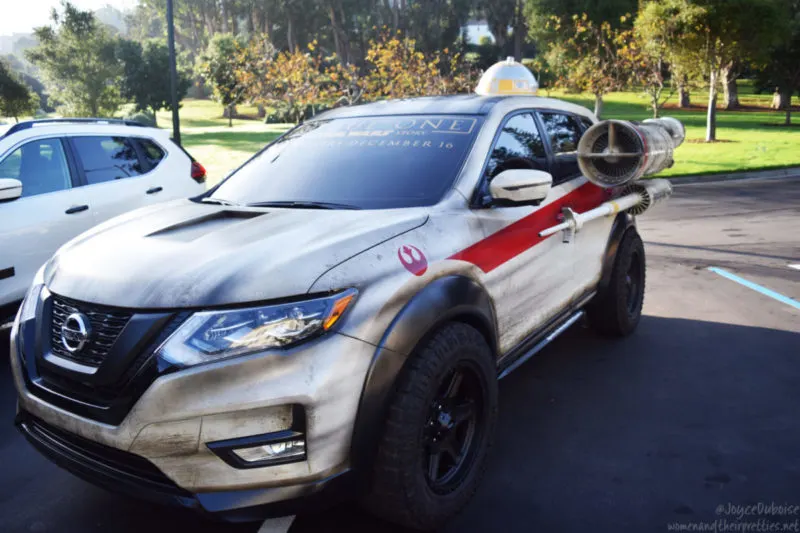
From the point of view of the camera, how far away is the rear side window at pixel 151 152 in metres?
6.45

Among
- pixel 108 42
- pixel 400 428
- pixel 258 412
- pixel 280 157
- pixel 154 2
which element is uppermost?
pixel 154 2

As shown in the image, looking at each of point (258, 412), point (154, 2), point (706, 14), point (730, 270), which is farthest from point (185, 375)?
point (154, 2)

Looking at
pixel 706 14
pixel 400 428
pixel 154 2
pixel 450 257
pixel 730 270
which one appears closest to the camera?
pixel 400 428

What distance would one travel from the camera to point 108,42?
46.1m

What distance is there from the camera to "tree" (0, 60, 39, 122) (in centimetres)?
4162

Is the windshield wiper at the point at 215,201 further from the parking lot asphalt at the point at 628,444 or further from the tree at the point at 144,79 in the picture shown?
the tree at the point at 144,79

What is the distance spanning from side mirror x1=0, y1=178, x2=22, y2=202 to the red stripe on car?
3432 mm

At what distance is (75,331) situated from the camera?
95.9 inches

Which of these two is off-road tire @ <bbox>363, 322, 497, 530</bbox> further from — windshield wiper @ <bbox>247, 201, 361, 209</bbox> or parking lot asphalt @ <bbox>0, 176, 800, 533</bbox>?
windshield wiper @ <bbox>247, 201, 361, 209</bbox>

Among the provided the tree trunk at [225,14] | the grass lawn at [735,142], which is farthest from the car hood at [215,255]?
the tree trunk at [225,14]

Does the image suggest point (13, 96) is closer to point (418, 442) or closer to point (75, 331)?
point (75, 331)

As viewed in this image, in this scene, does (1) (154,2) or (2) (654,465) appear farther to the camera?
(1) (154,2)

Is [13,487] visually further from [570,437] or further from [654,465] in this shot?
[654,465]

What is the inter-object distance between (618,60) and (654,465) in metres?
24.4
